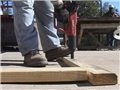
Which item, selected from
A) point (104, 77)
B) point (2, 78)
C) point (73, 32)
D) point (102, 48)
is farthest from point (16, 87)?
point (102, 48)

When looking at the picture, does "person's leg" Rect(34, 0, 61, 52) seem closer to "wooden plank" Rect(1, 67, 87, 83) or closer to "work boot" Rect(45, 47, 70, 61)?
"work boot" Rect(45, 47, 70, 61)

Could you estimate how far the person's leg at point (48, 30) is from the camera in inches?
113

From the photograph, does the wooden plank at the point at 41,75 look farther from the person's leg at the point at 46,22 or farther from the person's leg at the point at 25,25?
the person's leg at the point at 46,22

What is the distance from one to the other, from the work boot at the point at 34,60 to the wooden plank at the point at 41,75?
0.35 metres

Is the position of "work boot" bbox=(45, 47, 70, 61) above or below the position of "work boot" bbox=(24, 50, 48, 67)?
below

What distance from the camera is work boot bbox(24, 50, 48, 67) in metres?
2.20

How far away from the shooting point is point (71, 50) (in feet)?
9.39

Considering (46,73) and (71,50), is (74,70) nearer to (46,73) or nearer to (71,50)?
(46,73)

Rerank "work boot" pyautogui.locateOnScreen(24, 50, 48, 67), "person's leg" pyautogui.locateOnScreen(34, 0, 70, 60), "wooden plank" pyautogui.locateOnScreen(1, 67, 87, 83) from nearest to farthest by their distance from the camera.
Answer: "wooden plank" pyautogui.locateOnScreen(1, 67, 87, 83)
"work boot" pyautogui.locateOnScreen(24, 50, 48, 67)
"person's leg" pyautogui.locateOnScreen(34, 0, 70, 60)

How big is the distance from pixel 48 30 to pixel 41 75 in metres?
1.15

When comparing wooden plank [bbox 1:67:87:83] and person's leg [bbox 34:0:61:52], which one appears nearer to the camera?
wooden plank [bbox 1:67:87:83]

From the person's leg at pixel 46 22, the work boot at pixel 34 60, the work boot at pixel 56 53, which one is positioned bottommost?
the work boot at pixel 56 53

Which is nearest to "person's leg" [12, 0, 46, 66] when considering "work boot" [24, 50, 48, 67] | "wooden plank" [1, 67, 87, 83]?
"work boot" [24, 50, 48, 67]

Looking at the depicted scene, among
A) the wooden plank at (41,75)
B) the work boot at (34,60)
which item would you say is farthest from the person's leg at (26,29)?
the wooden plank at (41,75)
